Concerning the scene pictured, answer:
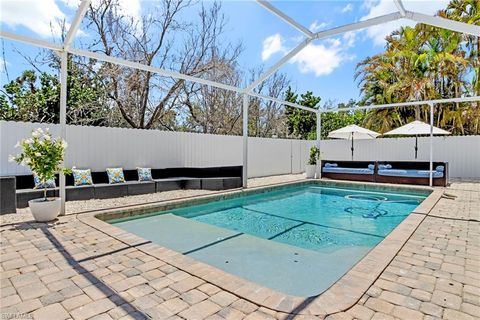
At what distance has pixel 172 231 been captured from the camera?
526cm

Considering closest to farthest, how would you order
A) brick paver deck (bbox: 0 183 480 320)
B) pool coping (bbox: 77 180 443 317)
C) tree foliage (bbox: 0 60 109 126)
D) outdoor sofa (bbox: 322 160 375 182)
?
1. brick paver deck (bbox: 0 183 480 320)
2. pool coping (bbox: 77 180 443 317)
3. tree foliage (bbox: 0 60 109 126)
4. outdoor sofa (bbox: 322 160 375 182)

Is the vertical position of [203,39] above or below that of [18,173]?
above

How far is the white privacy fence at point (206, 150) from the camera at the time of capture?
7723 millimetres

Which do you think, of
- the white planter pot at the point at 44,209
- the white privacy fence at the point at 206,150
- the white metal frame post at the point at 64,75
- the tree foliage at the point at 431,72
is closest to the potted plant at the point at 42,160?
the white planter pot at the point at 44,209

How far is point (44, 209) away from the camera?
483 centimetres

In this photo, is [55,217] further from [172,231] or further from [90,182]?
[90,182]

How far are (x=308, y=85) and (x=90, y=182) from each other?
17.3 m

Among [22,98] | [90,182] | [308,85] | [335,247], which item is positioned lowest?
[335,247]

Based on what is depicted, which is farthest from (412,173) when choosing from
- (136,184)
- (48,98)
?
(48,98)

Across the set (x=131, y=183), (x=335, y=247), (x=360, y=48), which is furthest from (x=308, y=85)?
(x=335, y=247)

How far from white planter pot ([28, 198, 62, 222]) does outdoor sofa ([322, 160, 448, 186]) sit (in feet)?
33.0

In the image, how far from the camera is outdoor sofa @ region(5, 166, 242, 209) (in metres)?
6.25

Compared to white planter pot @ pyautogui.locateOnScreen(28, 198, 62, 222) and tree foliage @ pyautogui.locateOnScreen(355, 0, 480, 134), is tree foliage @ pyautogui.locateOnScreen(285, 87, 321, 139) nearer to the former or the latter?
tree foliage @ pyautogui.locateOnScreen(355, 0, 480, 134)

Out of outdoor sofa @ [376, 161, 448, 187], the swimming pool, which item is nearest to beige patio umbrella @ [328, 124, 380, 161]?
outdoor sofa @ [376, 161, 448, 187]
